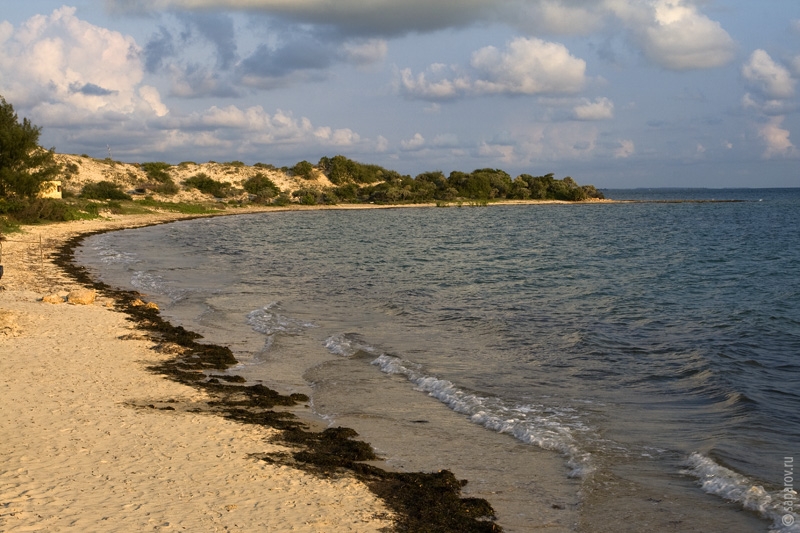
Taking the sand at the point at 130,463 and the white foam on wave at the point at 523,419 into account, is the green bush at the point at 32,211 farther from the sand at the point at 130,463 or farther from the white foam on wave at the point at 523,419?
the white foam on wave at the point at 523,419

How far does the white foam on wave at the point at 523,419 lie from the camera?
356 inches

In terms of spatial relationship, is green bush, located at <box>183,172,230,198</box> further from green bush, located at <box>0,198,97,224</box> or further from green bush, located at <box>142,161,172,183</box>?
green bush, located at <box>0,198,97,224</box>

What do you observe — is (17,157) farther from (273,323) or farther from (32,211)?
(273,323)

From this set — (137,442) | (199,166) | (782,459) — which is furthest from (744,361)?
(199,166)

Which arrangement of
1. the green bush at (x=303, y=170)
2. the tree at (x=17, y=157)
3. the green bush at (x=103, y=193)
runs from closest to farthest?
the tree at (x=17, y=157) → the green bush at (x=103, y=193) → the green bush at (x=303, y=170)

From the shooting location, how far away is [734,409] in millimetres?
10898

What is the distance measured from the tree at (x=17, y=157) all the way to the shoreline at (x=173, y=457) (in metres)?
35.4

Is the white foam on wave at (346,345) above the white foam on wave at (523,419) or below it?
below

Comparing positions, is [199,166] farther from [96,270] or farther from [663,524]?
[663,524]

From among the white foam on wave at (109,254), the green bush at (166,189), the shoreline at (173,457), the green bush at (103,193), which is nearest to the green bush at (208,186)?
the green bush at (166,189)

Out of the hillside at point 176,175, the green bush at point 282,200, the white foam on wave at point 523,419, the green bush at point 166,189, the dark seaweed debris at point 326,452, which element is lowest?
the white foam on wave at point 523,419

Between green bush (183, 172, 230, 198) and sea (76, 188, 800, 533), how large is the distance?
71.7 meters

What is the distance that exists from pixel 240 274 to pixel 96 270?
5610 mm

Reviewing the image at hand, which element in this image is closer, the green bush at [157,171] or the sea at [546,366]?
the sea at [546,366]
